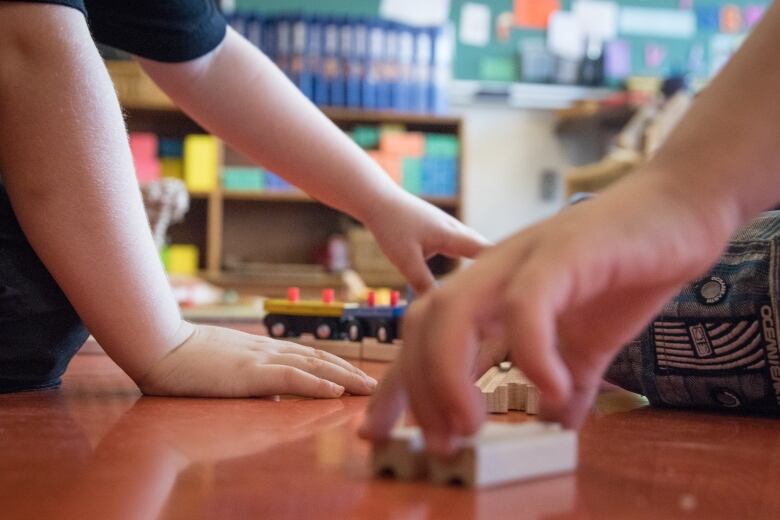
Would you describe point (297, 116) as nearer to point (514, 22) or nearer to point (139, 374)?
point (139, 374)

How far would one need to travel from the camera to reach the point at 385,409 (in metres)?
0.46

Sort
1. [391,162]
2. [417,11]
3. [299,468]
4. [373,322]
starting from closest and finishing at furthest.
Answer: [299,468] → [373,322] → [391,162] → [417,11]

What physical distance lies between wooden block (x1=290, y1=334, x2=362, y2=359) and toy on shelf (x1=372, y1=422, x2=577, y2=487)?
2.03 feet

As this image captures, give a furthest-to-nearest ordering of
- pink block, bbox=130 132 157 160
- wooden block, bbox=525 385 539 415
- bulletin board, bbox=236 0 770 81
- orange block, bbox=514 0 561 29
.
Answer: orange block, bbox=514 0 561 29, bulletin board, bbox=236 0 770 81, pink block, bbox=130 132 157 160, wooden block, bbox=525 385 539 415

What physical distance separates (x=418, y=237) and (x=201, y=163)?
8.08 feet

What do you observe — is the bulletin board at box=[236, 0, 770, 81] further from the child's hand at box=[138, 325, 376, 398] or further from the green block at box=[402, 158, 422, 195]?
the child's hand at box=[138, 325, 376, 398]

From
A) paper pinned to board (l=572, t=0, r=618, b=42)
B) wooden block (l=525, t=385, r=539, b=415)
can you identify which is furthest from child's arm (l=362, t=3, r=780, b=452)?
paper pinned to board (l=572, t=0, r=618, b=42)

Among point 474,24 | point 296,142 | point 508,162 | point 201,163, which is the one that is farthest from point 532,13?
point 296,142

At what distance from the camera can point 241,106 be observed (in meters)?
1.12

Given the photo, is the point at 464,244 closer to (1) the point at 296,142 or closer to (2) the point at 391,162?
(1) the point at 296,142

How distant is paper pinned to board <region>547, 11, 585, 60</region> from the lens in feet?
13.0

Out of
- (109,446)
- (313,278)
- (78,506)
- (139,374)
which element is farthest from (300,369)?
(313,278)

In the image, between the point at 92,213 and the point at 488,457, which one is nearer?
the point at 488,457

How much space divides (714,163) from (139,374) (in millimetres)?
505
